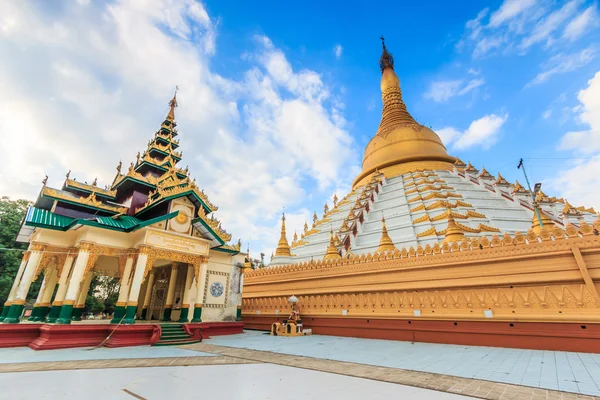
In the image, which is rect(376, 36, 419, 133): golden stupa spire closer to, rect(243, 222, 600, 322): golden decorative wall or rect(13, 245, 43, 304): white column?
rect(243, 222, 600, 322): golden decorative wall

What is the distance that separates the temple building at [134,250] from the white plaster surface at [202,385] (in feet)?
15.1

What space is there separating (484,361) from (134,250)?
33.5ft

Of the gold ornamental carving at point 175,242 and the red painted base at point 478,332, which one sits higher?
the gold ornamental carving at point 175,242

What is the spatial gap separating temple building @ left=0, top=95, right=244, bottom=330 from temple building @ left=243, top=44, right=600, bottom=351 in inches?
129

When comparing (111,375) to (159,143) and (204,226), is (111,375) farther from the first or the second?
(159,143)

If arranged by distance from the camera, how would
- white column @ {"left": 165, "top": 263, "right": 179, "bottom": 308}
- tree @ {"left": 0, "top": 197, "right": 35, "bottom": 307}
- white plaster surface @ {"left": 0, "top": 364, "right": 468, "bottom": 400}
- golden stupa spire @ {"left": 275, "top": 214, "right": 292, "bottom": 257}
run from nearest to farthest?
white plaster surface @ {"left": 0, "top": 364, "right": 468, "bottom": 400} < white column @ {"left": 165, "top": 263, "right": 179, "bottom": 308} < golden stupa spire @ {"left": 275, "top": 214, "right": 292, "bottom": 257} < tree @ {"left": 0, "top": 197, "right": 35, "bottom": 307}

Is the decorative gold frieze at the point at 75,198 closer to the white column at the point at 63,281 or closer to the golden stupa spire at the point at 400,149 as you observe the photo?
the white column at the point at 63,281

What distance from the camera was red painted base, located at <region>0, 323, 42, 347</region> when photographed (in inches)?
285

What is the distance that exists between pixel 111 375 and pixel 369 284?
791cm

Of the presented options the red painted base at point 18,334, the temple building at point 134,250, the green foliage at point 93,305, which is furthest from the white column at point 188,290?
the green foliage at point 93,305

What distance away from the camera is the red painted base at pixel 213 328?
9.10 m

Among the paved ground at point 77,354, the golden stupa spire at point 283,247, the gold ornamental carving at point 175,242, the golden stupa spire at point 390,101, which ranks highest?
the golden stupa spire at point 390,101

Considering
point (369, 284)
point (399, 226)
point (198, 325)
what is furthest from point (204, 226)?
point (399, 226)

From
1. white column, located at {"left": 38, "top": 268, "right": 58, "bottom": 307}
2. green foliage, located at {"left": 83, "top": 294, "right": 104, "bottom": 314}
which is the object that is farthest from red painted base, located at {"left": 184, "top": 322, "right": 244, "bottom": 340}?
green foliage, located at {"left": 83, "top": 294, "right": 104, "bottom": 314}
